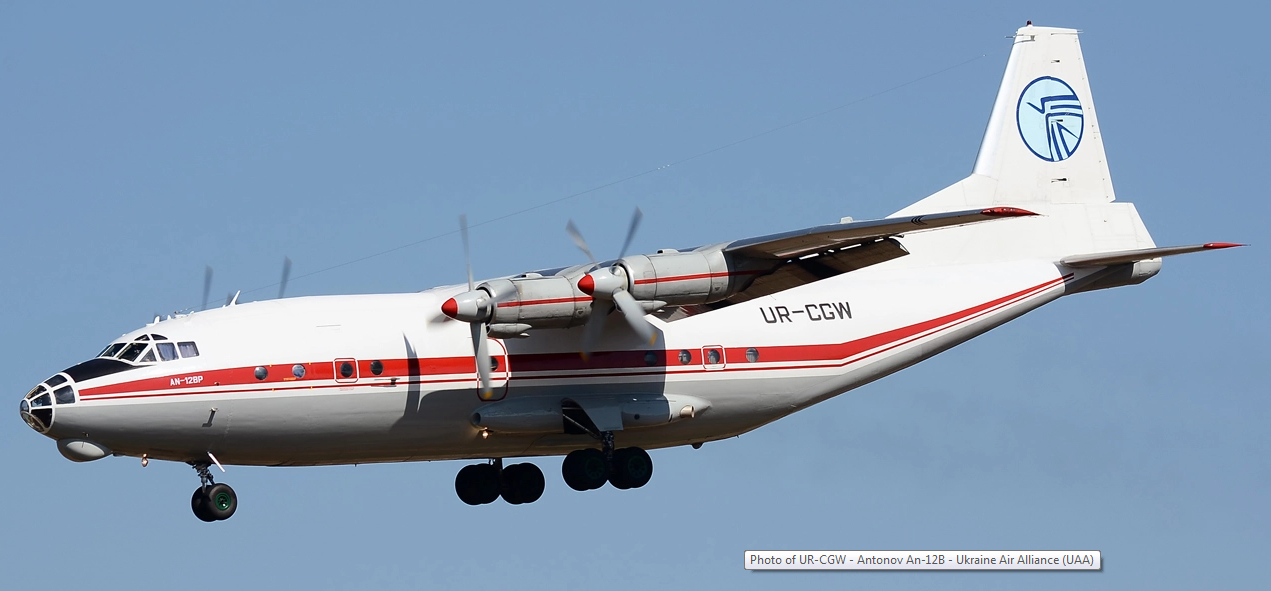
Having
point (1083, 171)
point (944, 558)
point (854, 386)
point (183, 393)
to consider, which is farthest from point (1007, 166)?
point (183, 393)

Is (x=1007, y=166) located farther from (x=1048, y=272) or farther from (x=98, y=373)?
(x=98, y=373)

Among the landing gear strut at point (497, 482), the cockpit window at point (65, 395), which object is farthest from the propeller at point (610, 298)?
the cockpit window at point (65, 395)

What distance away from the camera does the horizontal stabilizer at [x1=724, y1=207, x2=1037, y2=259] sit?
2089 centimetres

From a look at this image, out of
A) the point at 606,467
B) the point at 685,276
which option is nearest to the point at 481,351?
the point at 606,467

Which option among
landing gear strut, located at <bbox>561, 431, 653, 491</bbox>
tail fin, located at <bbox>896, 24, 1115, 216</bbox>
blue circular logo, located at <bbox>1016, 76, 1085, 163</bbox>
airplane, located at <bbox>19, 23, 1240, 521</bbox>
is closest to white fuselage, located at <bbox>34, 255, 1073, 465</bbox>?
airplane, located at <bbox>19, 23, 1240, 521</bbox>

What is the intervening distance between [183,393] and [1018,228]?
13108mm

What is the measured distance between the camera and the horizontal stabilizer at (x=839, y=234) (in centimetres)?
2089

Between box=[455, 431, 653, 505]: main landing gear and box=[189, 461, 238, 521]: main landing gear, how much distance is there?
4.28 m

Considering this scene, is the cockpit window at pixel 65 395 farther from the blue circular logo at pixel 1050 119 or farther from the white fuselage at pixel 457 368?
the blue circular logo at pixel 1050 119

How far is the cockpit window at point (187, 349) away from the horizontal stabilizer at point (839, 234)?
6.97 meters

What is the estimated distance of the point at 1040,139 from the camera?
1070 inches

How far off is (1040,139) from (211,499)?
14357mm

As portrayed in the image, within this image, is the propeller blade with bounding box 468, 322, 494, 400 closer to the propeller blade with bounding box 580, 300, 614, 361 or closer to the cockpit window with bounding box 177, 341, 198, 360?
the propeller blade with bounding box 580, 300, 614, 361

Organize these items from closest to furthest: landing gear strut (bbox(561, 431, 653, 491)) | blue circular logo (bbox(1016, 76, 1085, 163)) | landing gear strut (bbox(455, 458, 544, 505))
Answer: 1. landing gear strut (bbox(561, 431, 653, 491))
2. landing gear strut (bbox(455, 458, 544, 505))
3. blue circular logo (bbox(1016, 76, 1085, 163))
